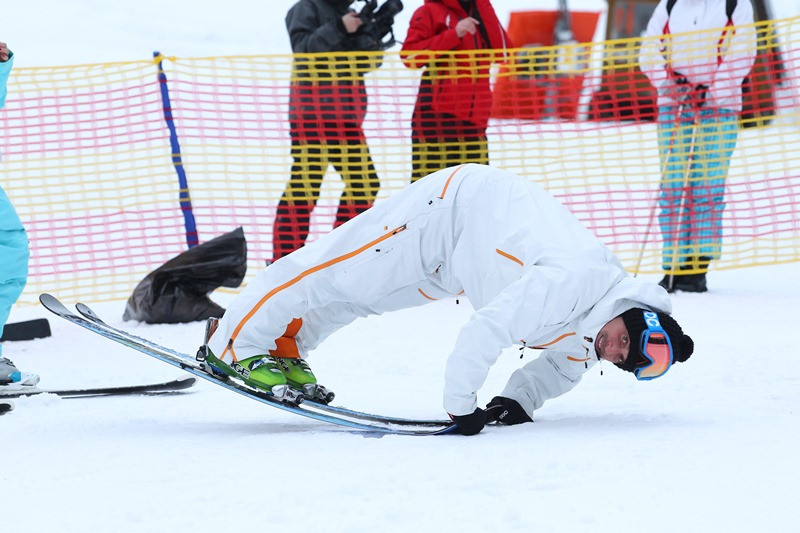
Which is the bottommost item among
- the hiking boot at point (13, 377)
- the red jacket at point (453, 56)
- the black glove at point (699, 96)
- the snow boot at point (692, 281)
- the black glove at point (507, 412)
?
the snow boot at point (692, 281)

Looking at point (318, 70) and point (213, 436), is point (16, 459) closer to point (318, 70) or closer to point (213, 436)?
point (213, 436)

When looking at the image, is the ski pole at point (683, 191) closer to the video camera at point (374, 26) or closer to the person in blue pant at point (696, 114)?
the person in blue pant at point (696, 114)

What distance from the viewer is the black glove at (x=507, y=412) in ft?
11.6

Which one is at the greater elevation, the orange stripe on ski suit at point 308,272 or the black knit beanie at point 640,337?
the orange stripe on ski suit at point 308,272

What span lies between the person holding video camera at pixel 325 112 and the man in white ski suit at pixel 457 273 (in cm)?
312

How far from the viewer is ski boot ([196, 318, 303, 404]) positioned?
3559 millimetres

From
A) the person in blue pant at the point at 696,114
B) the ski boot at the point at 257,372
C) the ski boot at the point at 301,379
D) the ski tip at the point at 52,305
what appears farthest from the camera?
the person in blue pant at the point at 696,114

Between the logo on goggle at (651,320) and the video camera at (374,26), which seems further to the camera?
the video camera at (374,26)

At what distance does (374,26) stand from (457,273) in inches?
144

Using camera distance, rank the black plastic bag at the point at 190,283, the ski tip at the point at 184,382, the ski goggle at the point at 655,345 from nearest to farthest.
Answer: the ski goggle at the point at 655,345 < the ski tip at the point at 184,382 < the black plastic bag at the point at 190,283

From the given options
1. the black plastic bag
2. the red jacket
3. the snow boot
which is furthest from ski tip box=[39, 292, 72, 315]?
the snow boot

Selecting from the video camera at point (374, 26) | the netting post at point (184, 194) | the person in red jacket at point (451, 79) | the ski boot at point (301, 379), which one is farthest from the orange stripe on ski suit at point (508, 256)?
the netting post at point (184, 194)

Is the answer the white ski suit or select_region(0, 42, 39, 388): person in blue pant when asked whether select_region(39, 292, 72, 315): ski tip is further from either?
the white ski suit

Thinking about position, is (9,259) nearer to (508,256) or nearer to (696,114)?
(508,256)
